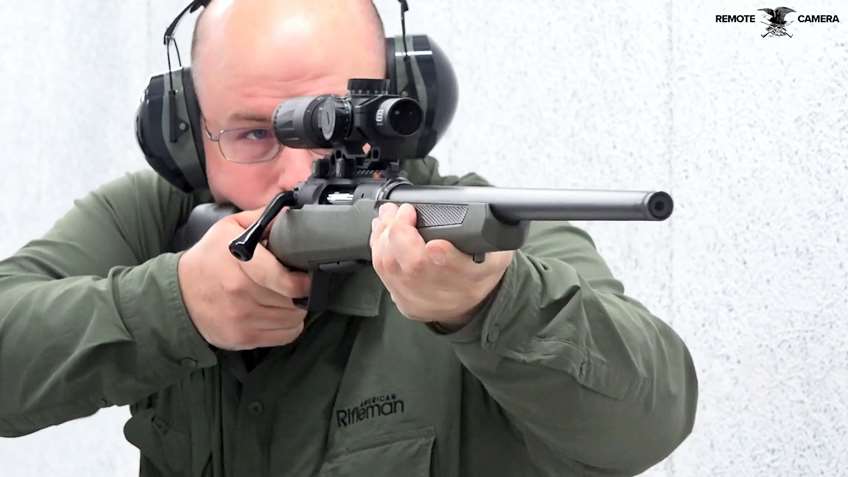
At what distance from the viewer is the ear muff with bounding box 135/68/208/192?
1.28m

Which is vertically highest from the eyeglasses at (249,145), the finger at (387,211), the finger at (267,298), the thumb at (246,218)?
the eyeglasses at (249,145)

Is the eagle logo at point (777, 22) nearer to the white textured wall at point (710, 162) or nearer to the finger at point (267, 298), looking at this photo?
the white textured wall at point (710, 162)

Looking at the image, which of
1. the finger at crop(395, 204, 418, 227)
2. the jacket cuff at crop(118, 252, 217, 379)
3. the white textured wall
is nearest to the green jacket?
the jacket cuff at crop(118, 252, 217, 379)

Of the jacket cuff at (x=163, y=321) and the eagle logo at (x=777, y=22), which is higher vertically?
the eagle logo at (x=777, y=22)

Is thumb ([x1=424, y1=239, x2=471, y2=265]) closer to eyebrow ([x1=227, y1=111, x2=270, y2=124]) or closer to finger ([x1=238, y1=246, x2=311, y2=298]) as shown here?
finger ([x1=238, y1=246, x2=311, y2=298])

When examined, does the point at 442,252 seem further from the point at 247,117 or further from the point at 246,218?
the point at 247,117

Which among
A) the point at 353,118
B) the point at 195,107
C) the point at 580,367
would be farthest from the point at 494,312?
the point at 195,107

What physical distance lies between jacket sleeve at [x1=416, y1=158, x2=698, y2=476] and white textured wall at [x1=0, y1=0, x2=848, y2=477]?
42cm

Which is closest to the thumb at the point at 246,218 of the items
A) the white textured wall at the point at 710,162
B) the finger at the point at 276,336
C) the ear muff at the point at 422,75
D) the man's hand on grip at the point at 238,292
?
the man's hand on grip at the point at 238,292

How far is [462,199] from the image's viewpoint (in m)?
0.78

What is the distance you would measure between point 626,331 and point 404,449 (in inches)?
11.0

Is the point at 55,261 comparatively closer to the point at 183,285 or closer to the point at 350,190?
the point at 183,285

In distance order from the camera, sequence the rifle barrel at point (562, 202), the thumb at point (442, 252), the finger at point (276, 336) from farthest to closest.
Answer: the finger at point (276, 336) → the thumb at point (442, 252) → the rifle barrel at point (562, 202)

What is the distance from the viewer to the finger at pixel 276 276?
104cm
